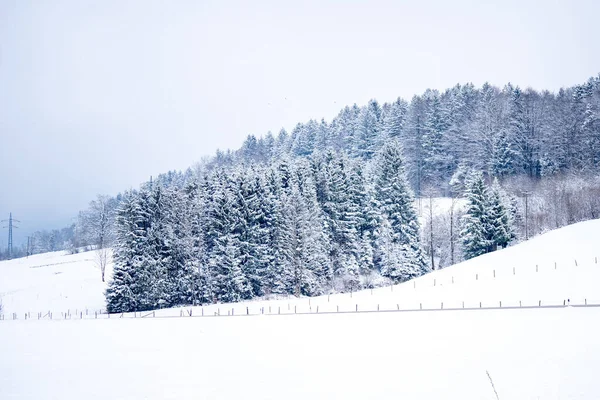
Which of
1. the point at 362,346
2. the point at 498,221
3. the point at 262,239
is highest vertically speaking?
the point at 498,221

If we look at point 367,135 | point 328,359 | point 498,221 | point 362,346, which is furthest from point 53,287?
point 367,135

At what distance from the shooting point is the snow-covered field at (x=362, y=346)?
24016 millimetres

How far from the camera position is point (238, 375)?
27.0 m

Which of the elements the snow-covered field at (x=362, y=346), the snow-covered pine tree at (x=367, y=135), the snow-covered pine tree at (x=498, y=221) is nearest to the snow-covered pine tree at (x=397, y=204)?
the snow-covered pine tree at (x=498, y=221)

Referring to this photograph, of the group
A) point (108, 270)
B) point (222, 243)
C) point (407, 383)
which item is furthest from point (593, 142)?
point (108, 270)

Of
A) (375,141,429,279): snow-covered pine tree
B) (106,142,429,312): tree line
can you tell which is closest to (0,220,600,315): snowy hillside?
(106,142,429,312): tree line

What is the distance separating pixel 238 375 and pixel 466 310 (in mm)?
23714

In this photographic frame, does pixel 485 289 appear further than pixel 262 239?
No

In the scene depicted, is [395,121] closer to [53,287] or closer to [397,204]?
[397,204]

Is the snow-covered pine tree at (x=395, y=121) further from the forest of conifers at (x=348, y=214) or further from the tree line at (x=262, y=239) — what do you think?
the tree line at (x=262, y=239)

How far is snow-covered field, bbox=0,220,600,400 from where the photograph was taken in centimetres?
2402

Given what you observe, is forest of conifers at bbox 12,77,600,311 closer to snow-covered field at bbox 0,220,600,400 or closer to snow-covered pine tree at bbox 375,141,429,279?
snow-covered pine tree at bbox 375,141,429,279

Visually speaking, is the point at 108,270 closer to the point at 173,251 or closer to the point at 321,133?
the point at 173,251

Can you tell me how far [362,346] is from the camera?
3192cm
